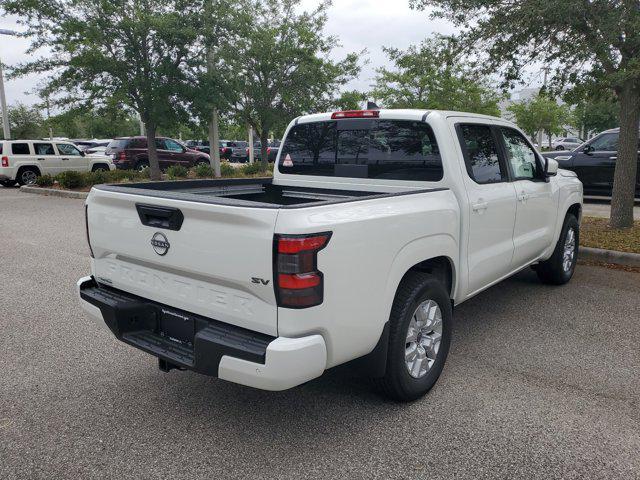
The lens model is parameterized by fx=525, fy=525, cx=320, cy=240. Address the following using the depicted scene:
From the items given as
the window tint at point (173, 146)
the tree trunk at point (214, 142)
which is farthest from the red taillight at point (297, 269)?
the window tint at point (173, 146)

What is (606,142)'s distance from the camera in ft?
39.5

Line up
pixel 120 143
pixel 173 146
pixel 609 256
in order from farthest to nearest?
1. pixel 173 146
2. pixel 120 143
3. pixel 609 256

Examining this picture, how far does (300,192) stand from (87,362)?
2189mm

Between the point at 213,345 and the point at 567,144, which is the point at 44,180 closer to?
the point at 213,345

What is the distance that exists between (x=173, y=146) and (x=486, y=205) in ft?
72.1

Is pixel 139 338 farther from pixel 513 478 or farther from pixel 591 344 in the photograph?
pixel 591 344

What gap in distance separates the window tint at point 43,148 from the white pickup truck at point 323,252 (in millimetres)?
17318

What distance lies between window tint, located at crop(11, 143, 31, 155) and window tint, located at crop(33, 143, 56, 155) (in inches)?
10.6

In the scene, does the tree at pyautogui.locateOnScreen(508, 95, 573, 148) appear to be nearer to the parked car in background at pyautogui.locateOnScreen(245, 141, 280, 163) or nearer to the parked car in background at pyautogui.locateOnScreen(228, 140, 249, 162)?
the parked car in background at pyautogui.locateOnScreen(245, 141, 280, 163)

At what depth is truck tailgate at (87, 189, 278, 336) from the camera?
2.55m

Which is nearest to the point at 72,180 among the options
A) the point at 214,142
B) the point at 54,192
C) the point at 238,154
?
the point at 54,192

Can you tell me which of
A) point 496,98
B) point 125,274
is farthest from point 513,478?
point 496,98

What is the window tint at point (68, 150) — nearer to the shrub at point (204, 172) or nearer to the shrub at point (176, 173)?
the shrub at point (176, 173)

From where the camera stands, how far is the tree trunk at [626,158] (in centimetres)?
784
